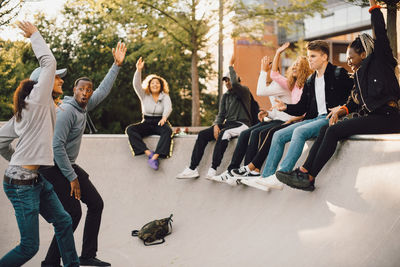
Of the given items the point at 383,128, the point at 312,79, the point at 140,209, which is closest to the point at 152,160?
the point at 140,209

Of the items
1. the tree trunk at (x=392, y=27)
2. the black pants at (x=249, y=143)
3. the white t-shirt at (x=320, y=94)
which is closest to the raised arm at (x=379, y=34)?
the white t-shirt at (x=320, y=94)

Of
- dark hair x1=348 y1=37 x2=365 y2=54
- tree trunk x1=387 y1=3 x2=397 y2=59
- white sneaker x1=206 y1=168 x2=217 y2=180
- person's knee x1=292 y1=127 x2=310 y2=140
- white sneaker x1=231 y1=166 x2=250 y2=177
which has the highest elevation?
tree trunk x1=387 y1=3 x2=397 y2=59

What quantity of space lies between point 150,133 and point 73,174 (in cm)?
359

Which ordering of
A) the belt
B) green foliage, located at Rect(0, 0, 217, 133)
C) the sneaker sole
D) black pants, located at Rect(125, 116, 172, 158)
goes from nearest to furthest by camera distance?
the belt
the sneaker sole
black pants, located at Rect(125, 116, 172, 158)
green foliage, located at Rect(0, 0, 217, 133)

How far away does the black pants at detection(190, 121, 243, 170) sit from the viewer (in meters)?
6.51

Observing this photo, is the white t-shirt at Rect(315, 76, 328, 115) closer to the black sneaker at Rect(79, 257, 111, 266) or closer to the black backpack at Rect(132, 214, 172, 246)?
the black backpack at Rect(132, 214, 172, 246)

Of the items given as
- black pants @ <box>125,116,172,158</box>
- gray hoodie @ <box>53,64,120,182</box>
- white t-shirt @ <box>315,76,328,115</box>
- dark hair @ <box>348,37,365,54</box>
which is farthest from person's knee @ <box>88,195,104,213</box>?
dark hair @ <box>348,37,365,54</box>

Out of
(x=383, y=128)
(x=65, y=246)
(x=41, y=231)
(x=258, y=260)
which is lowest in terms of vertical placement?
(x=41, y=231)

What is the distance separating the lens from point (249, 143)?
5895 mm

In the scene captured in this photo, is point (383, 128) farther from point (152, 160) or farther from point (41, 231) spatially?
point (41, 231)

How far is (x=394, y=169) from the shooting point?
3.80 metres

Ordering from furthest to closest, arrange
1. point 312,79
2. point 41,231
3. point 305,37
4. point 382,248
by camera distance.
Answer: point 305,37 → point 41,231 → point 312,79 → point 382,248

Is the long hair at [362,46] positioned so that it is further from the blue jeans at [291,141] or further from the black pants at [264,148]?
the black pants at [264,148]

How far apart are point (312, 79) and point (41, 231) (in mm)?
4405
